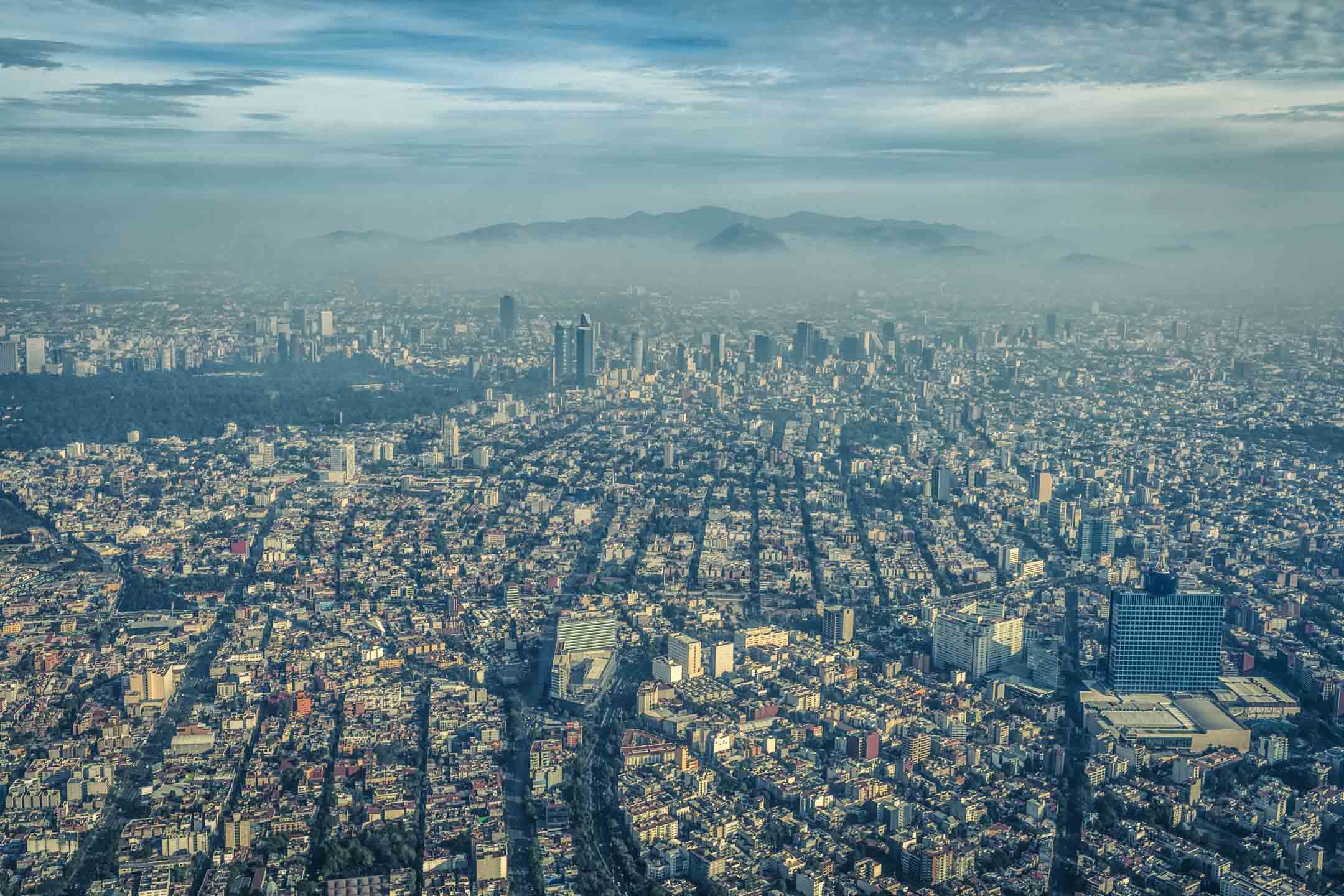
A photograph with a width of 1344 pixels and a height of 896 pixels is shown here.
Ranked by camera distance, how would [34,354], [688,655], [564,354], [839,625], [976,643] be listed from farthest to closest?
[564,354] → [34,354] → [839,625] → [976,643] → [688,655]

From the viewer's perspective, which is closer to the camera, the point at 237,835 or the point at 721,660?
the point at 237,835

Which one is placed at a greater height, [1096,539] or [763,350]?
[763,350]

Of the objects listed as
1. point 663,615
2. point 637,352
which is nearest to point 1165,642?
point 663,615

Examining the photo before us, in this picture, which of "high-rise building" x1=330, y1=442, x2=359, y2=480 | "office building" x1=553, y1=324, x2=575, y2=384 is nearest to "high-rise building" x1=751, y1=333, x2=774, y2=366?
"office building" x1=553, y1=324, x2=575, y2=384

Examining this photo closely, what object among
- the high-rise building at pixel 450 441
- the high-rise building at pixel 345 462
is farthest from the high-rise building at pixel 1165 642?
the high-rise building at pixel 450 441

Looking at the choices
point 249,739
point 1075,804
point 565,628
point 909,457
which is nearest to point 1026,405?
point 909,457

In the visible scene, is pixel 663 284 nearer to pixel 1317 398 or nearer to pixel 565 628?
pixel 1317 398

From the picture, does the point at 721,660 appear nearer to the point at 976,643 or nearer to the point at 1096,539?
the point at 976,643
